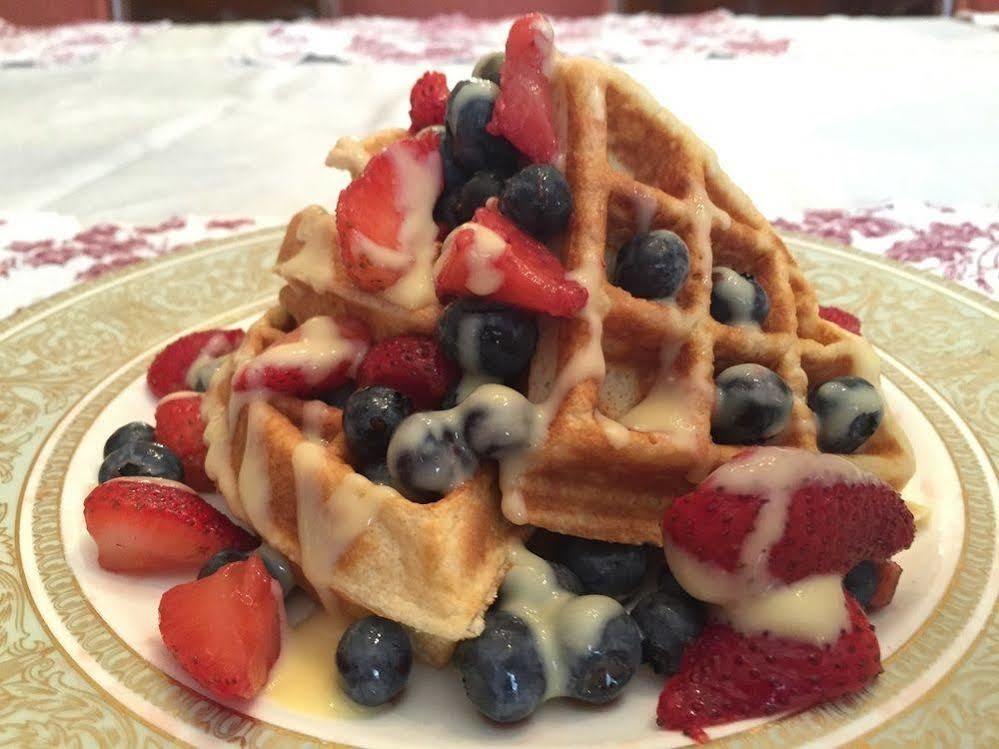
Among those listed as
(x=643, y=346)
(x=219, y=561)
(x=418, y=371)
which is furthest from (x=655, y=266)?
(x=219, y=561)

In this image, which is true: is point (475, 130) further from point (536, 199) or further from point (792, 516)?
point (792, 516)

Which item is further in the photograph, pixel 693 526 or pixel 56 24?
pixel 56 24

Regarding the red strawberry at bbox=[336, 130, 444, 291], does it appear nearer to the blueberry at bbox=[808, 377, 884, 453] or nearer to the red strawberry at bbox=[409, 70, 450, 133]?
the red strawberry at bbox=[409, 70, 450, 133]

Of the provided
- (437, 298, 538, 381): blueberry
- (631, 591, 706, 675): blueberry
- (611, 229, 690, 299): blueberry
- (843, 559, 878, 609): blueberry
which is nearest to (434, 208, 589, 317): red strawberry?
(437, 298, 538, 381): blueberry

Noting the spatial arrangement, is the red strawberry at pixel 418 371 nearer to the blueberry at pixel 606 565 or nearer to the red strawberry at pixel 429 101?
the blueberry at pixel 606 565

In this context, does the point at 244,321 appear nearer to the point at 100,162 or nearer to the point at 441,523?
the point at 441,523

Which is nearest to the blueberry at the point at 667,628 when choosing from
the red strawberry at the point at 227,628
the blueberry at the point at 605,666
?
the blueberry at the point at 605,666

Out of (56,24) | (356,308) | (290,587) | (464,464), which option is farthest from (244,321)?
(56,24)
